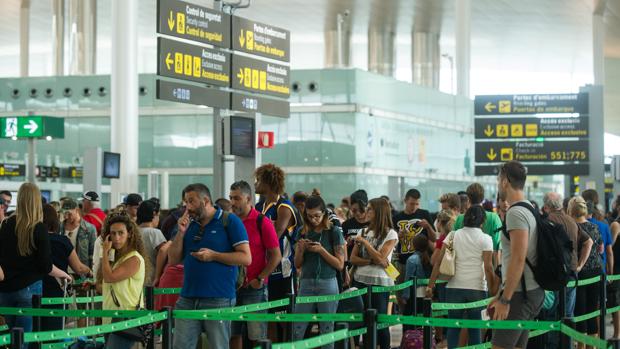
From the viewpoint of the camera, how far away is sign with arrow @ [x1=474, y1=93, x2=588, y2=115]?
26.8m

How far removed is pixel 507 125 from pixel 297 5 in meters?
21.6

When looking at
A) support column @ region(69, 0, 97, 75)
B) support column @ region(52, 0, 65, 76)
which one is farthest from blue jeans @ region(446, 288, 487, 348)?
support column @ region(52, 0, 65, 76)

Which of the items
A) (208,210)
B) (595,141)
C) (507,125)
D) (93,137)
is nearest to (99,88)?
(93,137)

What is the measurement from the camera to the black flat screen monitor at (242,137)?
51.2 feet

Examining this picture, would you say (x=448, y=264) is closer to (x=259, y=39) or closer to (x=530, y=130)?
(x=259, y=39)

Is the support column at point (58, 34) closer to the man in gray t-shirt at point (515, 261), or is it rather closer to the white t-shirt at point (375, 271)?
the white t-shirt at point (375, 271)

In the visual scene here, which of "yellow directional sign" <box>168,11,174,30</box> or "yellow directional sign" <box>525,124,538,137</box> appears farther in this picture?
"yellow directional sign" <box>525,124,538,137</box>

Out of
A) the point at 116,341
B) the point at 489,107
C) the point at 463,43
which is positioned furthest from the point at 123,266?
the point at 463,43

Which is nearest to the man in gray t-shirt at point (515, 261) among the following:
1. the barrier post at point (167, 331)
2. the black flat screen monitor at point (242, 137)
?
the barrier post at point (167, 331)

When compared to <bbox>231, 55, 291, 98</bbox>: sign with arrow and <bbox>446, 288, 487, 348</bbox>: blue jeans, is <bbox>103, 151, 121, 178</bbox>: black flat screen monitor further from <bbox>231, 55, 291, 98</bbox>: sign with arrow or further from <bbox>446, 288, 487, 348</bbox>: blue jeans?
<bbox>446, 288, 487, 348</bbox>: blue jeans

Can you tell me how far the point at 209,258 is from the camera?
7434mm

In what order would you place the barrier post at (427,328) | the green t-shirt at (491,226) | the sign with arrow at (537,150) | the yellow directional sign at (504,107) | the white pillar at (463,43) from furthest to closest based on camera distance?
the white pillar at (463,43) < the yellow directional sign at (504,107) < the sign with arrow at (537,150) < the green t-shirt at (491,226) < the barrier post at (427,328)

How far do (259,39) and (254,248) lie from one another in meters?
8.29

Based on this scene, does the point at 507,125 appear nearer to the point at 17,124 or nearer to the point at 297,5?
the point at 17,124
